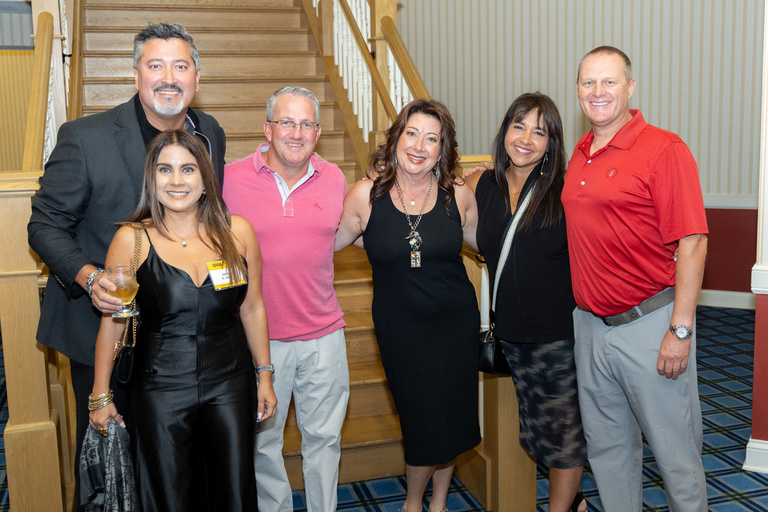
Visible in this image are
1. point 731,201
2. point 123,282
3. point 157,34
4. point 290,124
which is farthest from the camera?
point 731,201

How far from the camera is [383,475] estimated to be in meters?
3.56

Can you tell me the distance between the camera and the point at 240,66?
5.97m

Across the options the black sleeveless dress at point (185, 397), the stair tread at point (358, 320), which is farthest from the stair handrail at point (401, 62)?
the black sleeveless dress at point (185, 397)

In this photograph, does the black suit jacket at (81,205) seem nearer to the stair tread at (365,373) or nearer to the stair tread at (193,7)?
the stair tread at (365,373)

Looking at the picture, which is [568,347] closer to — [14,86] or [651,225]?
[651,225]

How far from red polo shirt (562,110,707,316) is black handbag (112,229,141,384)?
142cm

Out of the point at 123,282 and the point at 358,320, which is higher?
the point at 123,282

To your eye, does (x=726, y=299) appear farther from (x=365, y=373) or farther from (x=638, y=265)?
(x=638, y=265)

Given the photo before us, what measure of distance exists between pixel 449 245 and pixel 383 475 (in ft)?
4.83

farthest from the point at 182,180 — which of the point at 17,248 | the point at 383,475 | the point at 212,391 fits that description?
the point at 383,475

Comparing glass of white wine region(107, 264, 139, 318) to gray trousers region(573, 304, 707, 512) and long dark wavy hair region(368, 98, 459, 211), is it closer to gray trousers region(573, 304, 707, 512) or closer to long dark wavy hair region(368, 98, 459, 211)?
long dark wavy hair region(368, 98, 459, 211)

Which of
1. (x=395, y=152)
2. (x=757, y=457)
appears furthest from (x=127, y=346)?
(x=757, y=457)

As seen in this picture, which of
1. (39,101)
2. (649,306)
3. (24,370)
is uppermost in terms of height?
(39,101)

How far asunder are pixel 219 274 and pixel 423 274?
79 cm
